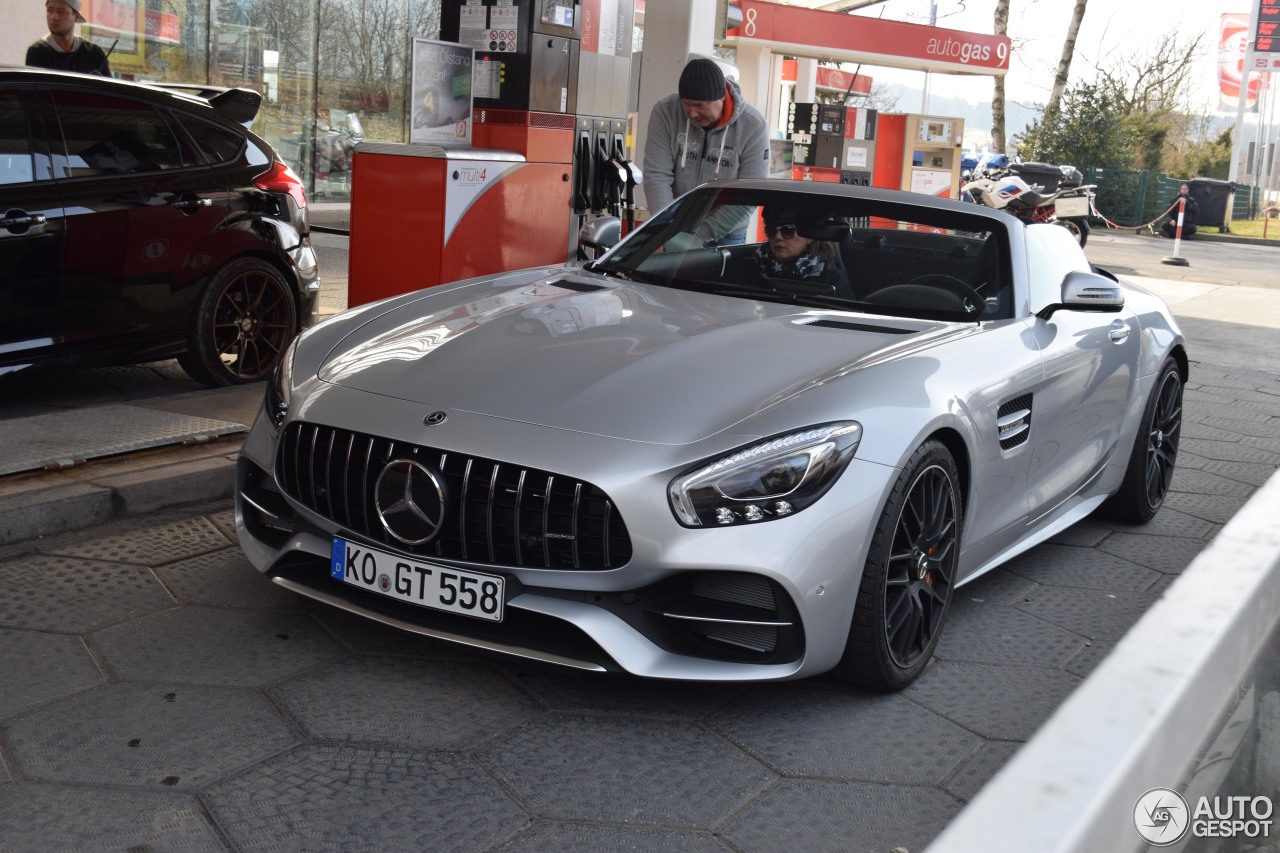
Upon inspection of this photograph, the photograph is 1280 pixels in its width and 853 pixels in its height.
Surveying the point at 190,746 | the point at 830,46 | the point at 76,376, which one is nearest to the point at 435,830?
the point at 190,746

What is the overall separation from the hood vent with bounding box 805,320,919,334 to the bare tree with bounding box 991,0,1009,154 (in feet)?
99.7

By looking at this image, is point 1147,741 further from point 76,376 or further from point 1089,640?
point 76,376

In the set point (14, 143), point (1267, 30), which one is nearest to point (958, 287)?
point (14, 143)

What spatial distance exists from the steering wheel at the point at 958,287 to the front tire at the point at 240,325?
3363mm

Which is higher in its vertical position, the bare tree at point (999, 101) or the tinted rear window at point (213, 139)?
the bare tree at point (999, 101)

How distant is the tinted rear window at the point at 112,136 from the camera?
18.7 feet

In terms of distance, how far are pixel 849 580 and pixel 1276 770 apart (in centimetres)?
188

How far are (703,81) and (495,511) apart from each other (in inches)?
145

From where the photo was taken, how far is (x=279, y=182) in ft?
21.7

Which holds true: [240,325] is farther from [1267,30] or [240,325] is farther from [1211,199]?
[1267,30]

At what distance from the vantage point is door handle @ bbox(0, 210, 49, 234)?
5.36m

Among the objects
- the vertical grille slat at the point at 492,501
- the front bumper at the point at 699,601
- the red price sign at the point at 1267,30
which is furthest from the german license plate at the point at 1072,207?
the vertical grille slat at the point at 492,501

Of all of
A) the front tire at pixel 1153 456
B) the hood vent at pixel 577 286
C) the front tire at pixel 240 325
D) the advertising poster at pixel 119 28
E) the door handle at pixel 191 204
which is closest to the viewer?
the hood vent at pixel 577 286

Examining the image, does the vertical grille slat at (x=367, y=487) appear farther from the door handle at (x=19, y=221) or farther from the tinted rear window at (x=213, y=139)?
the tinted rear window at (x=213, y=139)
